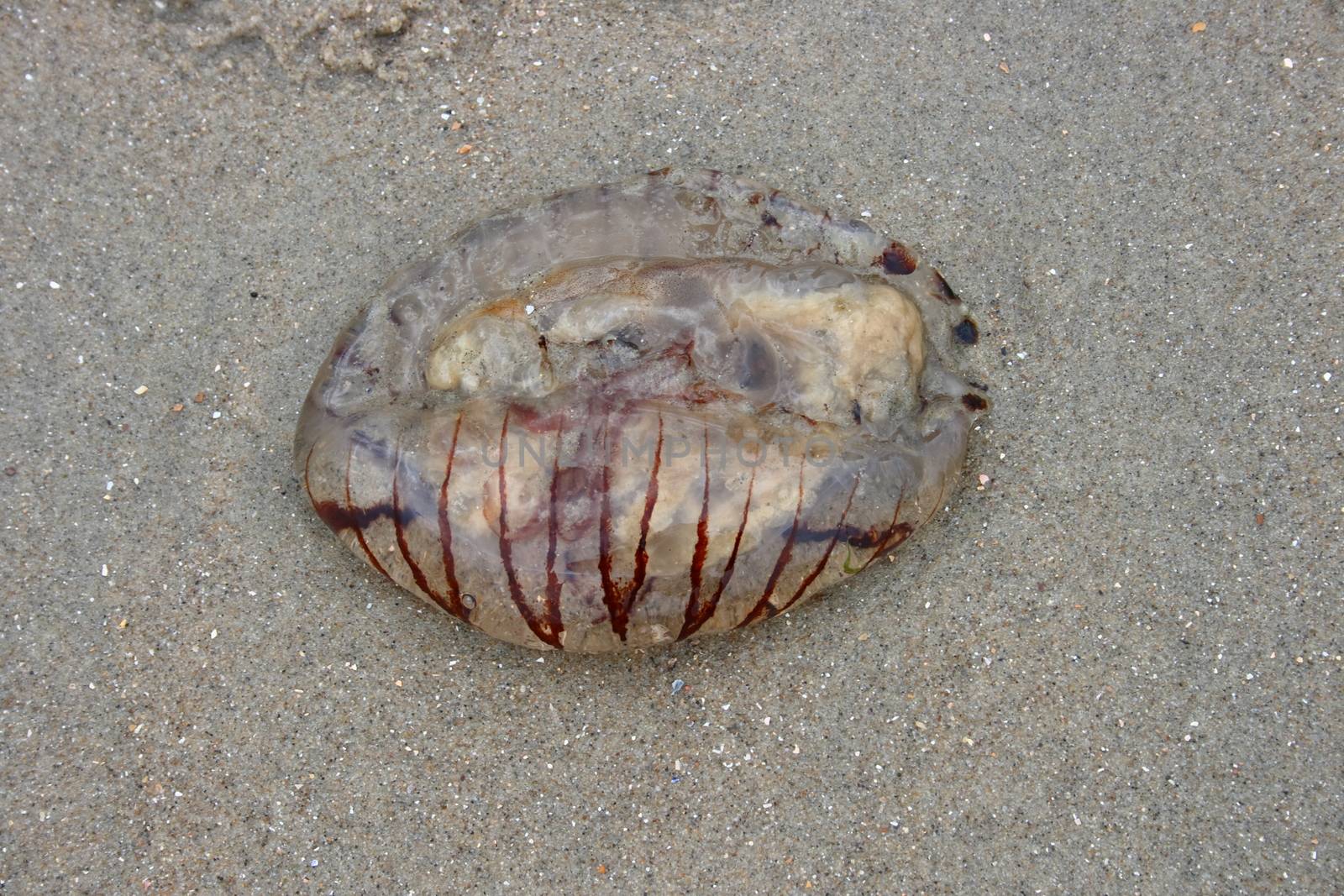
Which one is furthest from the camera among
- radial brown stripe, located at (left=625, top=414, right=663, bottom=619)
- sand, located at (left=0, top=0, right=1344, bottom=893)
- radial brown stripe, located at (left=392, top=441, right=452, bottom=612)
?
sand, located at (left=0, top=0, right=1344, bottom=893)

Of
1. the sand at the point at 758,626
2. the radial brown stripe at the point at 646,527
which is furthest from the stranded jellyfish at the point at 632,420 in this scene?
the sand at the point at 758,626

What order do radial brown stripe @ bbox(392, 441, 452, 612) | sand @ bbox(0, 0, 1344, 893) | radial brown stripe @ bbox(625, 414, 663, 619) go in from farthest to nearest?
1. sand @ bbox(0, 0, 1344, 893)
2. radial brown stripe @ bbox(392, 441, 452, 612)
3. radial brown stripe @ bbox(625, 414, 663, 619)

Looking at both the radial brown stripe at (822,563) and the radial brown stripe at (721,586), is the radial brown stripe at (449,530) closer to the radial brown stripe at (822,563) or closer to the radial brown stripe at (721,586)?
the radial brown stripe at (721,586)

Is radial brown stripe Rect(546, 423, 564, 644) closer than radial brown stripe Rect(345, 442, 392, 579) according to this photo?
Yes

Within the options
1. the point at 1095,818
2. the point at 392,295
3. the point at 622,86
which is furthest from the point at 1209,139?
the point at 392,295

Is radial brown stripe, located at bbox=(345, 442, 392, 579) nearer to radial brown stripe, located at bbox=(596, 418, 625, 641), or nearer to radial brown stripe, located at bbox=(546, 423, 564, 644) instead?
radial brown stripe, located at bbox=(546, 423, 564, 644)

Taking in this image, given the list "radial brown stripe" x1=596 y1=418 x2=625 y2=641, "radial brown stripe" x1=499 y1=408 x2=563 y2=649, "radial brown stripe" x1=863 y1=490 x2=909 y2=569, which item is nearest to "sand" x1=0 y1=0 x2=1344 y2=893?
"radial brown stripe" x1=863 y1=490 x2=909 y2=569
